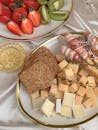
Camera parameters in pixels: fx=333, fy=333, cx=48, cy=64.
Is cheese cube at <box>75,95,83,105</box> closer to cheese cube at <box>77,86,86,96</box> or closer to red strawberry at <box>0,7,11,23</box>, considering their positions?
cheese cube at <box>77,86,86,96</box>

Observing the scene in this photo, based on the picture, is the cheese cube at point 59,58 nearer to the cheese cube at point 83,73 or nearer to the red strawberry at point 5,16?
the cheese cube at point 83,73

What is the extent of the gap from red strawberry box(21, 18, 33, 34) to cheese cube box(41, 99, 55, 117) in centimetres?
28

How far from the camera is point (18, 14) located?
1.03m

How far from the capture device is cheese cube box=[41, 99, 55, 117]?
822 mm

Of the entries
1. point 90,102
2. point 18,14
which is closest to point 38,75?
point 90,102

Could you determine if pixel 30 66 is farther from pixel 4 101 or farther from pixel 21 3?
pixel 21 3

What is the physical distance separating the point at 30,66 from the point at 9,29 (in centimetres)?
22

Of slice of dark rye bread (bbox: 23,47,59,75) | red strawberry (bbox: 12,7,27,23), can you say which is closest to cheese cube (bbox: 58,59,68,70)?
slice of dark rye bread (bbox: 23,47,59,75)

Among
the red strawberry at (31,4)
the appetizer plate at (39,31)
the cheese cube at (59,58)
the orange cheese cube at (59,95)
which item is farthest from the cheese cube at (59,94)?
the red strawberry at (31,4)

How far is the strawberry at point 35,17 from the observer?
1.03 metres

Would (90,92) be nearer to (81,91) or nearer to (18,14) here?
(81,91)

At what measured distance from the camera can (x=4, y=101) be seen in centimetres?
90

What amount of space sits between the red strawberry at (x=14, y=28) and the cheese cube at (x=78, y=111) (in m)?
0.32

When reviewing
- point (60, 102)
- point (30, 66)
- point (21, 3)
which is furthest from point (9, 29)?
point (60, 102)
